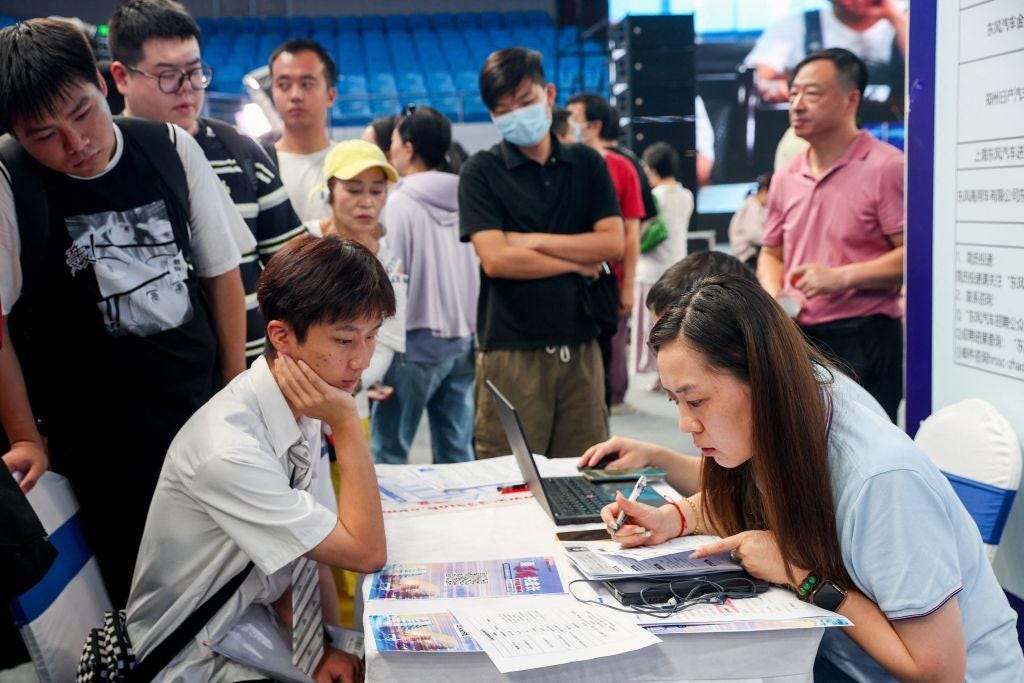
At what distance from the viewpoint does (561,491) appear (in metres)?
1.82

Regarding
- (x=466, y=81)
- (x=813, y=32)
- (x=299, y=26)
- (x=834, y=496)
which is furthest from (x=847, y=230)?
(x=299, y=26)

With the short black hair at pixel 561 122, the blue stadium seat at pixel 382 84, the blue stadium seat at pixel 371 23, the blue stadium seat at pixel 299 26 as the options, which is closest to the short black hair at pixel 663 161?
the short black hair at pixel 561 122

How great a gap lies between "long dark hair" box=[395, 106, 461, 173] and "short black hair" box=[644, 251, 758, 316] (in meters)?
1.64

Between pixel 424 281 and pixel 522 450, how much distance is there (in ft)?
5.50

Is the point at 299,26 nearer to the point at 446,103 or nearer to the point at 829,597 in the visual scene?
the point at 446,103

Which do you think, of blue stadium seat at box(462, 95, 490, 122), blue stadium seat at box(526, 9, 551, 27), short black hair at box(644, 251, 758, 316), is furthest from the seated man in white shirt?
blue stadium seat at box(526, 9, 551, 27)

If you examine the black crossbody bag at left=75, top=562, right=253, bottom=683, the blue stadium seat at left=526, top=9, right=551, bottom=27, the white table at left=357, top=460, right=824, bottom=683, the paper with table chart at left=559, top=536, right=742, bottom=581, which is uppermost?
the blue stadium seat at left=526, top=9, right=551, bottom=27

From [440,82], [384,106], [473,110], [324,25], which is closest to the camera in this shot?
[473,110]

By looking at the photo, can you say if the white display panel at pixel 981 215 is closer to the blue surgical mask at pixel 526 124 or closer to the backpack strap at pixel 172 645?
the blue surgical mask at pixel 526 124

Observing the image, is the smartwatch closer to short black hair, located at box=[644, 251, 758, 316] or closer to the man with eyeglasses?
short black hair, located at box=[644, 251, 758, 316]

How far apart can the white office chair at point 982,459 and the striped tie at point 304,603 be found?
4.26 ft

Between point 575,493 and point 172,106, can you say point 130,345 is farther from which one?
point 575,493

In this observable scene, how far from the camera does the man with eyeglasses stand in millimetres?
2225

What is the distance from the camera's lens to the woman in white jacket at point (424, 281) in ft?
10.9
